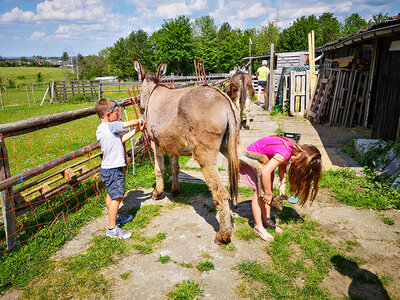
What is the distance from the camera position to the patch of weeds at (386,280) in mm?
2672

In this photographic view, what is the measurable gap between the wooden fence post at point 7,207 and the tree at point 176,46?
2114 inches

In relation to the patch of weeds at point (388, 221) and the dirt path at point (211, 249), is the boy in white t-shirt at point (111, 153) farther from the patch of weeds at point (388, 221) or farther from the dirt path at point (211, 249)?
the patch of weeds at point (388, 221)

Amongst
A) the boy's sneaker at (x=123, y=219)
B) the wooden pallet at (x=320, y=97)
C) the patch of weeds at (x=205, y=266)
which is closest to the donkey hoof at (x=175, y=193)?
the boy's sneaker at (x=123, y=219)

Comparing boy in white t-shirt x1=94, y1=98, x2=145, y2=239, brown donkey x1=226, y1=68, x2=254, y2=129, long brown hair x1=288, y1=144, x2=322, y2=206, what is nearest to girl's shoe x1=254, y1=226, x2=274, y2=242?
long brown hair x1=288, y1=144, x2=322, y2=206

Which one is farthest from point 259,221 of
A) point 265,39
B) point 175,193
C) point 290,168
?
point 265,39

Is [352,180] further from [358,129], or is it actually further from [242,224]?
[358,129]

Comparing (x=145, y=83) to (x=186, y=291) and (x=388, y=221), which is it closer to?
(x=186, y=291)

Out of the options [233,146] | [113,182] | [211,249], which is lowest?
[211,249]

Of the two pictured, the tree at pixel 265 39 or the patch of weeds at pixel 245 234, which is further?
A: the tree at pixel 265 39

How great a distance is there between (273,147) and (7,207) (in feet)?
11.3

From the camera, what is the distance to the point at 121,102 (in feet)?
17.1

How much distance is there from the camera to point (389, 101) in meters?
6.38

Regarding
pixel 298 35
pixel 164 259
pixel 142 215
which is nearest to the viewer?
pixel 164 259

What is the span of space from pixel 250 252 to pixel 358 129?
7922 millimetres
